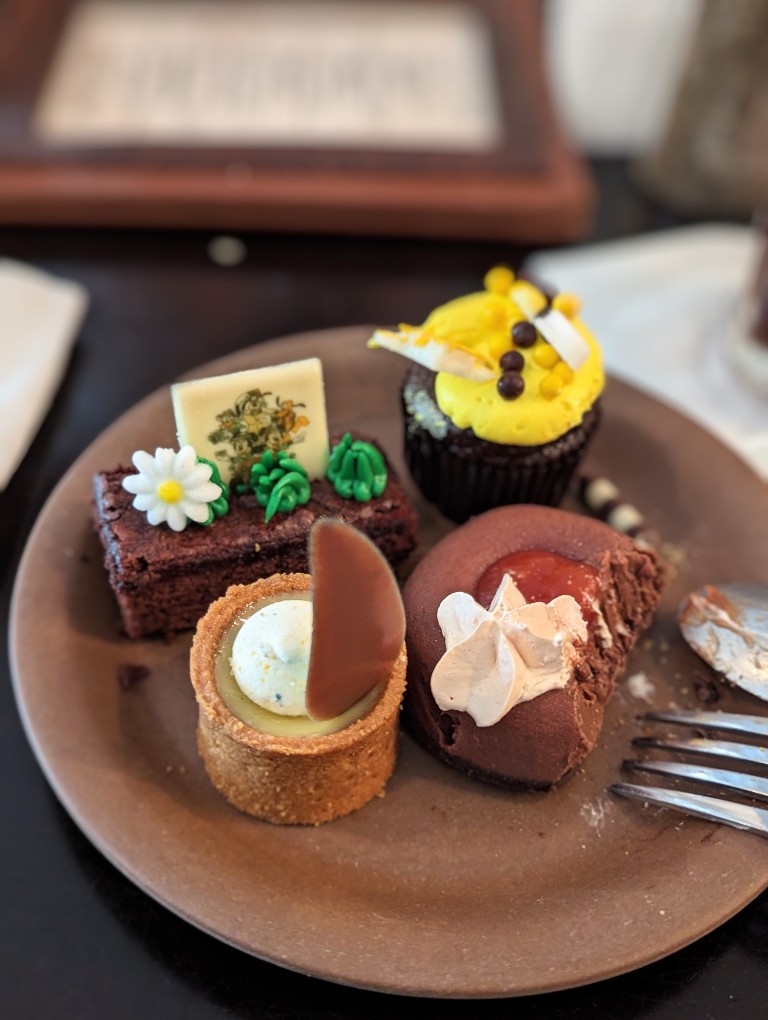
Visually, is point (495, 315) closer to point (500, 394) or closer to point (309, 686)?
point (500, 394)

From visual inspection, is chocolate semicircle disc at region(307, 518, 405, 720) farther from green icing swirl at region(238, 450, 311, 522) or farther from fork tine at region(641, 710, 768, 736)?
fork tine at region(641, 710, 768, 736)

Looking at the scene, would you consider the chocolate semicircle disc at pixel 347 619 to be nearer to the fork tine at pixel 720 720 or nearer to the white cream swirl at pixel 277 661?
the white cream swirl at pixel 277 661

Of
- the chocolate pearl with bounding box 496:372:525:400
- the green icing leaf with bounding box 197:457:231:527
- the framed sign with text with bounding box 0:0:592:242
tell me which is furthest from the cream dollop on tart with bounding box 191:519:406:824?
the framed sign with text with bounding box 0:0:592:242

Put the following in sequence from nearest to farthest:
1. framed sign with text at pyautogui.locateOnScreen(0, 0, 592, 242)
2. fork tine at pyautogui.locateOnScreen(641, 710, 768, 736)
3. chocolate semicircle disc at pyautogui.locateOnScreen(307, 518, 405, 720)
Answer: chocolate semicircle disc at pyautogui.locateOnScreen(307, 518, 405, 720)
fork tine at pyautogui.locateOnScreen(641, 710, 768, 736)
framed sign with text at pyautogui.locateOnScreen(0, 0, 592, 242)

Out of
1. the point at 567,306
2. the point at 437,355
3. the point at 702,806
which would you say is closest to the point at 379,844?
the point at 702,806

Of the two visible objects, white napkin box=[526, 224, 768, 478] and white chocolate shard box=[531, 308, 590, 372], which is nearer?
white chocolate shard box=[531, 308, 590, 372]

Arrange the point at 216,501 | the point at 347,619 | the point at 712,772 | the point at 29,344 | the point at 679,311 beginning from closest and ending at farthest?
the point at 347,619 → the point at 712,772 → the point at 216,501 → the point at 29,344 → the point at 679,311

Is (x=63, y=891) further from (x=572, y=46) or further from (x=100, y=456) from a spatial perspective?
(x=572, y=46)
